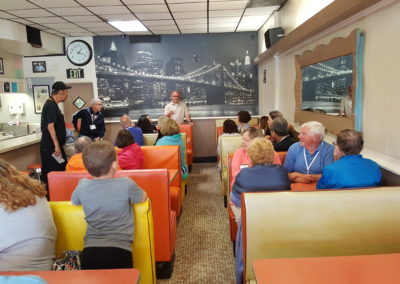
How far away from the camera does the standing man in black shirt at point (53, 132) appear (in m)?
4.11

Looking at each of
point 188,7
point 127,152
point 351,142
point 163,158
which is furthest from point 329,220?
point 188,7

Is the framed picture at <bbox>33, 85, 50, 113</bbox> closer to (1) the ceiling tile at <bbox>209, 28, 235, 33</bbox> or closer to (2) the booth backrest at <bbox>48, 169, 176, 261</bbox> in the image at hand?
(1) the ceiling tile at <bbox>209, 28, 235, 33</bbox>

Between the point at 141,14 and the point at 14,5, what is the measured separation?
6.36ft

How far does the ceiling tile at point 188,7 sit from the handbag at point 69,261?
14.1 feet

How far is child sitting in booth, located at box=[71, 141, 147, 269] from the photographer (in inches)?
71.0

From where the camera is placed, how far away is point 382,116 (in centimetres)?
260

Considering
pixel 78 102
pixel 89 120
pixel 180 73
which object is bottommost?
pixel 89 120

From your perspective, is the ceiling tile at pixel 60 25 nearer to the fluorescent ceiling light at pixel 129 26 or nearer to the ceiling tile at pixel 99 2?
the fluorescent ceiling light at pixel 129 26

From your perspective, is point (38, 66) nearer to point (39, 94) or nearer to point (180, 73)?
point (39, 94)

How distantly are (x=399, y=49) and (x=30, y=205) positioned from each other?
2.64 m

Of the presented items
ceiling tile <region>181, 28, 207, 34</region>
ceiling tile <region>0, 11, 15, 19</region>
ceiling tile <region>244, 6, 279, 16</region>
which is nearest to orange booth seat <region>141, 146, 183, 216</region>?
ceiling tile <region>244, 6, 279, 16</region>

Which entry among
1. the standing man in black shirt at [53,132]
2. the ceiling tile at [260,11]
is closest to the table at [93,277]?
the standing man in black shirt at [53,132]

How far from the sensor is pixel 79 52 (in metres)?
7.42

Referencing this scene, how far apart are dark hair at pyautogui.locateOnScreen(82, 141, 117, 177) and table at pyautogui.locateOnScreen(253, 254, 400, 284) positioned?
107 cm
